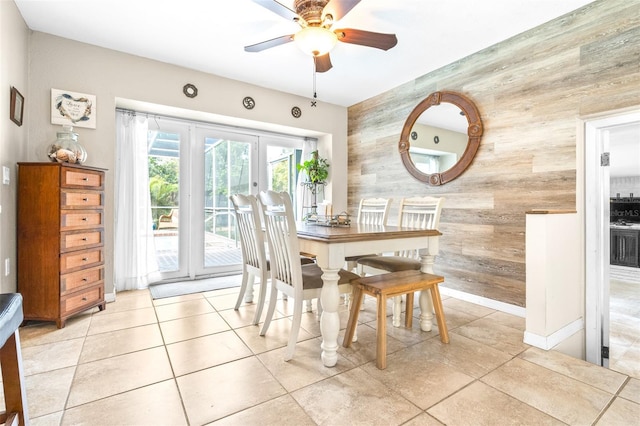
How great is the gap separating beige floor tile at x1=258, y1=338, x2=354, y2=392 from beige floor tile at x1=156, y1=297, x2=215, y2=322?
109 cm

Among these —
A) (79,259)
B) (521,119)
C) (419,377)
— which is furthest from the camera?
(521,119)

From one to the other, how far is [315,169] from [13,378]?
12.8 feet

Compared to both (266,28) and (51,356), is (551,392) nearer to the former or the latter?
(51,356)

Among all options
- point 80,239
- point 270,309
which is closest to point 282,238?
point 270,309

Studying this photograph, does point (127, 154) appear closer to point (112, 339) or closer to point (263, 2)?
point (112, 339)

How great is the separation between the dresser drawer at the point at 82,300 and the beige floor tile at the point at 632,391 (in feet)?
12.0

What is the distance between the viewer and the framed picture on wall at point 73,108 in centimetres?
277

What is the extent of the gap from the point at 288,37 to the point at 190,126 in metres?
2.21

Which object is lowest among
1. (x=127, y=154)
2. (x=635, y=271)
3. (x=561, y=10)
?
(x=635, y=271)

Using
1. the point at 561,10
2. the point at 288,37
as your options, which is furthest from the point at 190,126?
the point at 561,10

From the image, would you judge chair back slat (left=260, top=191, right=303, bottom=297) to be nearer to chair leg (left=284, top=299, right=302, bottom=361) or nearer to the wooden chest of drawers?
chair leg (left=284, top=299, right=302, bottom=361)

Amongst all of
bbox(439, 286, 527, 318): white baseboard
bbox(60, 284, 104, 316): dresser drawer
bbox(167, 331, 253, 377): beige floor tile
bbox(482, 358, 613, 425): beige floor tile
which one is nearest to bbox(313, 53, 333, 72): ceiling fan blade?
bbox(167, 331, 253, 377): beige floor tile

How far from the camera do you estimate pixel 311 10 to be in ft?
6.46

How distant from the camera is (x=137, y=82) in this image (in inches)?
124
